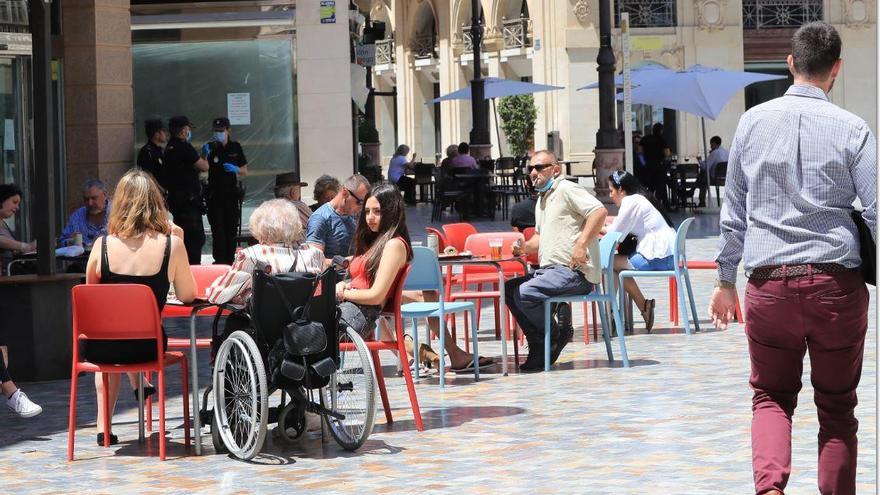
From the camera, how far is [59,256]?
11969 millimetres

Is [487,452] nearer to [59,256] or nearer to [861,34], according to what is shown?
[59,256]

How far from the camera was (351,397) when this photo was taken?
9.09m

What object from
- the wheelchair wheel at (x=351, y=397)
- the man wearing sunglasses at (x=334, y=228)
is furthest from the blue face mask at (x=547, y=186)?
the wheelchair wheel at (x=351, y=397)

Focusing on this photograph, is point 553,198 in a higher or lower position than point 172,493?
higher

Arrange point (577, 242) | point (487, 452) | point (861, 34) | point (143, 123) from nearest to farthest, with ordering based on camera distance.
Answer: point (487, 452)
point (577, 242)
point (143, 123)
point (861, 34)

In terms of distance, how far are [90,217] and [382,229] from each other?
4.33 m

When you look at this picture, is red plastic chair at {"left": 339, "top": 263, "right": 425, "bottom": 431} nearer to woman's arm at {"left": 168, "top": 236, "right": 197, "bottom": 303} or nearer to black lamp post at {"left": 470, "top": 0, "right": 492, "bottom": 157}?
woman's arm at {"left": 168, "top": 236, "right": 197, "bottom": 303}

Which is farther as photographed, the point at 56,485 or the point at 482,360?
the point at 482,360

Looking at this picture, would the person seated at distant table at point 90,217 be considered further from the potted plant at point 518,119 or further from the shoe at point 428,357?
the potted plant at point 518,119

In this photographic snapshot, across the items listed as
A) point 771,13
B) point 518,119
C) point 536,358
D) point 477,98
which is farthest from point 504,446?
point 771,13

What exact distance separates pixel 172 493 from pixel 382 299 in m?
2.08

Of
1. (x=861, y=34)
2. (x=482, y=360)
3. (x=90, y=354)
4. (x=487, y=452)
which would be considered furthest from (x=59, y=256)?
(x=861, y=34)

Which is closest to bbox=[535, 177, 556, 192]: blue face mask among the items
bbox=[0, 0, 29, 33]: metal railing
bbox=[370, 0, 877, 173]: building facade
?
bbox=[0, 0, 29, 33]: metal railing

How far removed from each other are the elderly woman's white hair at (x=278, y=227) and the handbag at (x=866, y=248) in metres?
3.52
